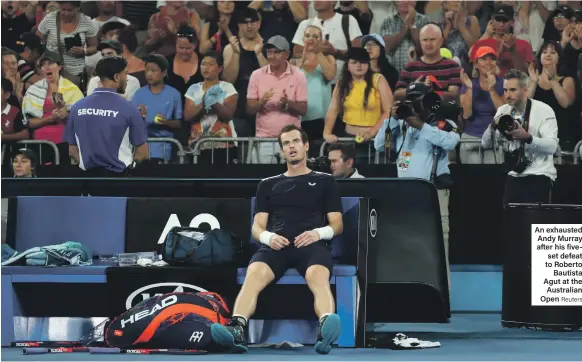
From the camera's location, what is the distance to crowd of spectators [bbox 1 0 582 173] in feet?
39.0

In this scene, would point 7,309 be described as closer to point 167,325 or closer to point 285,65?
point 167,325

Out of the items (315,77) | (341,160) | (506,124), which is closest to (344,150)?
(341,160)

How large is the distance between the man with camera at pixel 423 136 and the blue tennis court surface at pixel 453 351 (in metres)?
1.49

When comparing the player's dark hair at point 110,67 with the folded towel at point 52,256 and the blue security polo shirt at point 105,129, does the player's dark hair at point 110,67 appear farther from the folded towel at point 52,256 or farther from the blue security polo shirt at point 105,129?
the folded towel at point 52,256

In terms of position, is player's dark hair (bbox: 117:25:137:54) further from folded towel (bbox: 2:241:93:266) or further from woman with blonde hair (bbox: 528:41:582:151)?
folded towel (bbox: 2:241:93:266)

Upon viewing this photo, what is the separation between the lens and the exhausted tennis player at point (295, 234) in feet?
23.9

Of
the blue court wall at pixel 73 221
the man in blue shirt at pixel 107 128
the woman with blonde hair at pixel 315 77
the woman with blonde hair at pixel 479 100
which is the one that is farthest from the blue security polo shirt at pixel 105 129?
the woman with blonde hair at pixel 479 100

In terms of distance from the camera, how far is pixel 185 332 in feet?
23.8

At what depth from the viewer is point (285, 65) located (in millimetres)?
12172

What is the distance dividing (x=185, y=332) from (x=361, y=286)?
52.7 inches

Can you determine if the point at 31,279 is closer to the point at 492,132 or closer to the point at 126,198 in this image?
the point at 126,198

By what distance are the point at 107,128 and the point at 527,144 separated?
3650mm

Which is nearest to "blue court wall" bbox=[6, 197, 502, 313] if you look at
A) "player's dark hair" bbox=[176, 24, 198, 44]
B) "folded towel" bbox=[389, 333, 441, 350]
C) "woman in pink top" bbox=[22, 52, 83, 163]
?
"folded towel" bbox=[389, 333, 441, 350]

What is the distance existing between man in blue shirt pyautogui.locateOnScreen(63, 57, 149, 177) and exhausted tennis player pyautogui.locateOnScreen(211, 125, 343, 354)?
5.52ft
